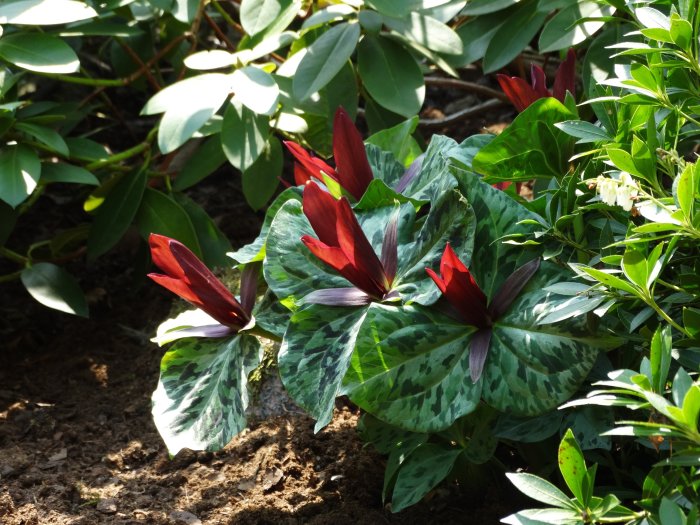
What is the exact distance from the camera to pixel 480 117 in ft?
9.52

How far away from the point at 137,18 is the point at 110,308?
2.73ft

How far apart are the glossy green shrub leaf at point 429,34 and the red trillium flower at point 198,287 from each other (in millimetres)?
813

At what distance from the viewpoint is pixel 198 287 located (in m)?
1.33

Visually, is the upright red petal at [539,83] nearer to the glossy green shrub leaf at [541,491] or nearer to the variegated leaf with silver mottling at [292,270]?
the variegated leaf with silver mottling at [292,270]

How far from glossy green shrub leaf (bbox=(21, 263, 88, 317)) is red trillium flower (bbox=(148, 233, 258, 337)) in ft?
2.68

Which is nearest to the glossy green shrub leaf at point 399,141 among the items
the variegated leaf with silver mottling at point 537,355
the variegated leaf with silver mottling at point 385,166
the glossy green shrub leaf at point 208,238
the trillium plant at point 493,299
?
the variegated leaf with silver mottling at point 385,166

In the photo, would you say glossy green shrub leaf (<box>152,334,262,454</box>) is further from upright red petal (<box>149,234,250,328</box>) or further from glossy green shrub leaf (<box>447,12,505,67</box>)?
glossy green shrub leaf (<box>447,12,505,67</box>)

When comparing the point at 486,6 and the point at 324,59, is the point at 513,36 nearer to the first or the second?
the point at 486,6

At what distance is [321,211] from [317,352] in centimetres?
21

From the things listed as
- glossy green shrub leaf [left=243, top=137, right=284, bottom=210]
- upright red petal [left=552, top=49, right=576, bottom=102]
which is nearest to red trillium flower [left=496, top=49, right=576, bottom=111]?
upright red petal [left=552, top=49, right=576, bottom=102]

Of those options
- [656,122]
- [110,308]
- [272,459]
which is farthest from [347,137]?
[110,308]

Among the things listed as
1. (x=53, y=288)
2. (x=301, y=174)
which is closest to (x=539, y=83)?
(x=301, y=174)

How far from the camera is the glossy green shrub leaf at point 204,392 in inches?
51.8

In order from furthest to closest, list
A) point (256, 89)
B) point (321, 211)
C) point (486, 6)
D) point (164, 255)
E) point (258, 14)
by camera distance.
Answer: point (486, 6) → point (258, 14) → point (256, 89) → point (164, 255) → point (321, 211)
